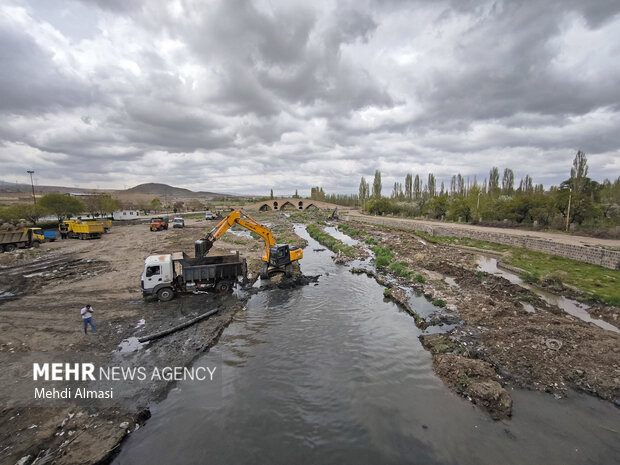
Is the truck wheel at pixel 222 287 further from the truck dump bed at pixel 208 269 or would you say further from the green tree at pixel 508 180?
the green tree at pixel 508 180

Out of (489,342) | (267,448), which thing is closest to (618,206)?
(489,342)

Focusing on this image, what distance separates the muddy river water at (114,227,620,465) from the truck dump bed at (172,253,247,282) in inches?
224

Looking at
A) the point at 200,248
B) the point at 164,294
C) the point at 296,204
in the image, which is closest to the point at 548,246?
the point at 200,248

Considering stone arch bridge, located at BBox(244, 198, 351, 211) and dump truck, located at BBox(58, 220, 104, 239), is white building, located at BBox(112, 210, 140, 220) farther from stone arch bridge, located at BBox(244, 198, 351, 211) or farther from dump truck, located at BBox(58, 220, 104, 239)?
stone arch bridge, located at BBox(244, 198, 351, 211)

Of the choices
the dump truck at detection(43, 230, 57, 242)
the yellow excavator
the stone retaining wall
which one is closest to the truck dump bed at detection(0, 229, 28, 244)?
the dump truck at detection(43, 230, 57, 242)

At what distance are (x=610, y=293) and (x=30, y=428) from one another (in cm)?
2957

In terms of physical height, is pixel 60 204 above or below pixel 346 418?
above

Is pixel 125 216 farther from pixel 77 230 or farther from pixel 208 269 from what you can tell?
pixel 208 269

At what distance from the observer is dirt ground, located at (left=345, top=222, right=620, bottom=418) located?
10.0 m

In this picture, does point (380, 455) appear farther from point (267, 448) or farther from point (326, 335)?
point (326, 335)

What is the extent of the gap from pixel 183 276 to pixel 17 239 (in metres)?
32.5

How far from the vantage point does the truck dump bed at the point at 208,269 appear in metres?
17.3

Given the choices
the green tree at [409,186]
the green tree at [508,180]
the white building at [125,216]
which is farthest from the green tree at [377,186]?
the white building at [125,216]

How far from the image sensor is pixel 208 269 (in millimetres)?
17625
